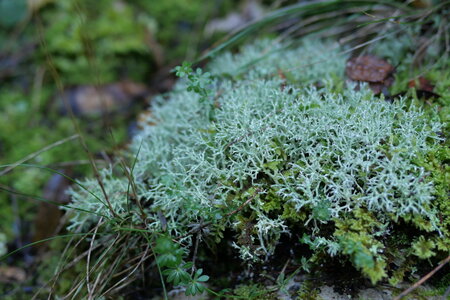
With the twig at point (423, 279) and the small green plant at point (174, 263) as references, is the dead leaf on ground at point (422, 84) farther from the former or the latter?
the small green plant at point (174, 263)

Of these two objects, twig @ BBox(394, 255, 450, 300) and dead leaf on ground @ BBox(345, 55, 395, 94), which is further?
dead leaf on ground @ BBox(345, 55, 395, 94)

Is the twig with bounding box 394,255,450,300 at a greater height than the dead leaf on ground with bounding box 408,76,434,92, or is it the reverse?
the dead leaf on ground with bounding box 408,76,434,92

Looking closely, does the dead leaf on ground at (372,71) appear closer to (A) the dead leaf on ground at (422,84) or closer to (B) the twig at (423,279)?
(A) the dead leaf on ground at (422,84)

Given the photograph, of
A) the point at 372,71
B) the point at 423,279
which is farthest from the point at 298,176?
the point at 372,71

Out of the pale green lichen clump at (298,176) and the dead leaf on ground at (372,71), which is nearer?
the pale green lichen clump at (298,176)

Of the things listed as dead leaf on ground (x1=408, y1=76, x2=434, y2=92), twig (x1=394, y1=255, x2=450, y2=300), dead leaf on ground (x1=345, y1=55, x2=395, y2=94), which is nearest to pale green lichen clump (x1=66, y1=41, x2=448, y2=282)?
twig (x1=394, y1=255, x2=450, y2=300)

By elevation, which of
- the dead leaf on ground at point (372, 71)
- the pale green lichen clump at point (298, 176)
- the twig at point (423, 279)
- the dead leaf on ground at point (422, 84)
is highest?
the dead leaf on ground at point (372, 71)

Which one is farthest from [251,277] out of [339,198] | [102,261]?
[102,261]

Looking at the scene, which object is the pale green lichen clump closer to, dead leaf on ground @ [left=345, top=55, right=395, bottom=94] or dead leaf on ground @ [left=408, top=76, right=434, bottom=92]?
dead leaf on ground @ [left=345, top=55, right=395, bottom=94]

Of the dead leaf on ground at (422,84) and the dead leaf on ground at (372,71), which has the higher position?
the dead leaf on ground at (372,71)

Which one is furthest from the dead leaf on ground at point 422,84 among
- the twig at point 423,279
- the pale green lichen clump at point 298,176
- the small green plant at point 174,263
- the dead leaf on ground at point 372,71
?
the small green plant at point 174,263
